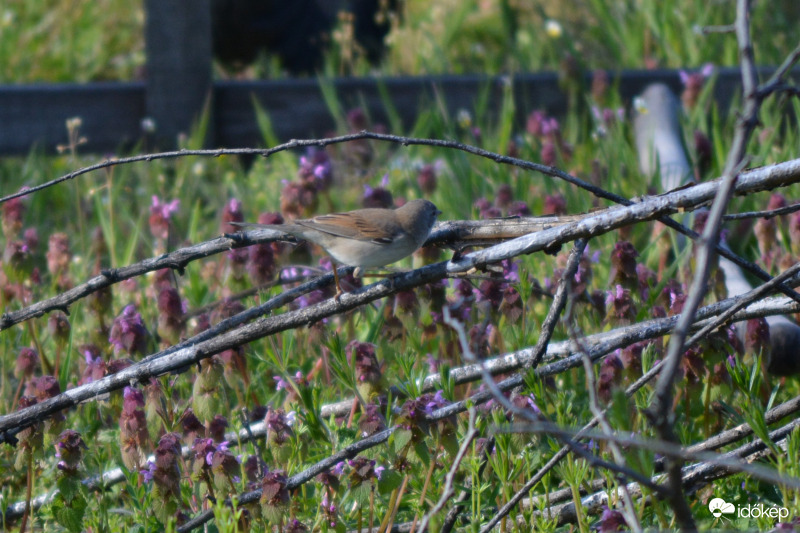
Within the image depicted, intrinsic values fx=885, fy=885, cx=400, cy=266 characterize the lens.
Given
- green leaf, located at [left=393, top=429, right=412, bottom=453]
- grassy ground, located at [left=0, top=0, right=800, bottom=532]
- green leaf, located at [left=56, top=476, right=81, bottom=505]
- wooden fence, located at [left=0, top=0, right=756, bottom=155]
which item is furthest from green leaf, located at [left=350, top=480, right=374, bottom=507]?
wooden fence, located at [left=0, top=0, right=756, bottom=155]

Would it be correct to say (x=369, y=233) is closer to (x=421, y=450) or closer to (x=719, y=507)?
(x=421, y=450)

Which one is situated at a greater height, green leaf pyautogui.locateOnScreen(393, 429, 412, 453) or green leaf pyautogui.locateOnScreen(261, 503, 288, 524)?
green leaf pyautogui.locateOnScreen(393, 429, 412, 453)

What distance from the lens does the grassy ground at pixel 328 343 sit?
211 centimetres

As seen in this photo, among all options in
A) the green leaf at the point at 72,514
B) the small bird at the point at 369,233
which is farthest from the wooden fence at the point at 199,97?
the green leaf at the point at 72,514

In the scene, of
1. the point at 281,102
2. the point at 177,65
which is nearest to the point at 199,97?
the point at 177,65

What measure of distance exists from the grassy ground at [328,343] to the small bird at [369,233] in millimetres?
165

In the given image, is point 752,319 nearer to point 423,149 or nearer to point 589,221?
point 589,221

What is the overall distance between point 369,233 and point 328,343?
616 mm

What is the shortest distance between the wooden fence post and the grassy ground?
19 cm

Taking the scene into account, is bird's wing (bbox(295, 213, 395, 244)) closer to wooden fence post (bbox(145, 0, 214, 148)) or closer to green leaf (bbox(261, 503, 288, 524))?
green leaf (bbox(261, 503, 288, 524))

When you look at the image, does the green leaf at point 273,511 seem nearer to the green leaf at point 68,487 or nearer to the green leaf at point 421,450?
the green leaf at point 421,450

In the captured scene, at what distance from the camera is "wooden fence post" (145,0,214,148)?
496 centimetres

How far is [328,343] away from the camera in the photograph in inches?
90.4

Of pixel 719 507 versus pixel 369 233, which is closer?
pixel 719 507
